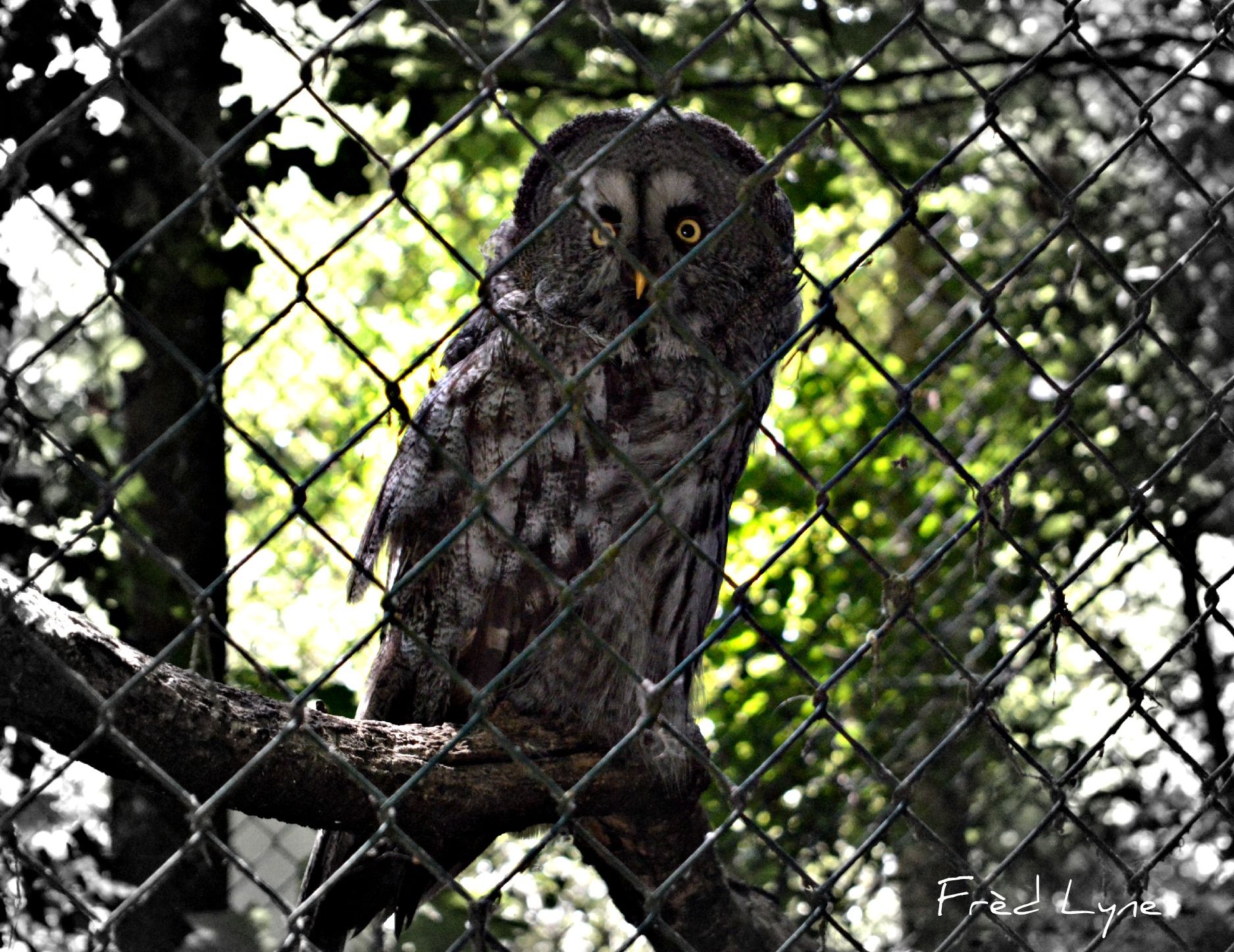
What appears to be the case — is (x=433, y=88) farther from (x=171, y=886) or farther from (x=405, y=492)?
(x=171, y=886)

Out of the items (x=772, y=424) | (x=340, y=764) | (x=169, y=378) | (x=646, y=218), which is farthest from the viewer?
(x=772, y=424)

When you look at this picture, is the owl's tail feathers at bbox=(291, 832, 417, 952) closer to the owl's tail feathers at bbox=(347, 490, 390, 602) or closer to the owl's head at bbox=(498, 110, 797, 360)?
the owl's tail feathers at bbox=(347, 490, 390, 602)

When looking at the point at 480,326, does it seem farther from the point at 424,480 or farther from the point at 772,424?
the point at 772,424

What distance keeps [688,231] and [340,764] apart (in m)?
1.48

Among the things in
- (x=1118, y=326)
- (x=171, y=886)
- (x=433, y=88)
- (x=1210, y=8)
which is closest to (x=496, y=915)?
(x=171, y=886)

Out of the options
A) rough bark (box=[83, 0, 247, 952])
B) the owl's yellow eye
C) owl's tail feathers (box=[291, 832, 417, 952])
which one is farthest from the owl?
rough bark (box=[83, 0, 247, 952])

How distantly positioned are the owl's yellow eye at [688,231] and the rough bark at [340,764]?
2.97 feet

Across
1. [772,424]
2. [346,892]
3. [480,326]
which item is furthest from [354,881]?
[772,424]

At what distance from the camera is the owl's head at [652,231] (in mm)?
2043

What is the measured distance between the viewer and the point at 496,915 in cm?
215

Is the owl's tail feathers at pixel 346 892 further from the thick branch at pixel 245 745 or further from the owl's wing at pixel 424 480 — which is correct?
the owl's wing at pixel 424 480

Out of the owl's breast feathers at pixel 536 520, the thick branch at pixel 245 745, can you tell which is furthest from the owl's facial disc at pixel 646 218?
the thick branch at pixel 245 745

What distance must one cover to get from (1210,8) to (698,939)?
1.24m

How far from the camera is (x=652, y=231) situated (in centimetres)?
212
